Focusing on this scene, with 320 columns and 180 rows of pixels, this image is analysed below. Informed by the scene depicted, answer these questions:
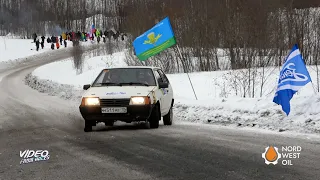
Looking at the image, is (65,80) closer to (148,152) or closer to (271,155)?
(148,152)

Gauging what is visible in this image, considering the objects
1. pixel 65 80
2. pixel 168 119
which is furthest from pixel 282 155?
pixel 65 80

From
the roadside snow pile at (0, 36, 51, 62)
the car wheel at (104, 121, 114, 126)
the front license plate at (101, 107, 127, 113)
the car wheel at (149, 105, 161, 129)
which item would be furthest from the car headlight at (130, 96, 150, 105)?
the roadside snow pile at (0, 36, 51, 62)

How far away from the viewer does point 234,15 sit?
26812 mm

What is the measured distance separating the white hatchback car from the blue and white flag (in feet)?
9.16

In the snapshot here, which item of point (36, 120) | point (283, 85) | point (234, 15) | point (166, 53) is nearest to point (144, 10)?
point (166, 53)

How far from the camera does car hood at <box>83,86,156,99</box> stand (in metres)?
10.4

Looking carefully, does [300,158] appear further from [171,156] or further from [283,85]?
[283,85]

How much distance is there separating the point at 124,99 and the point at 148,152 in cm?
295

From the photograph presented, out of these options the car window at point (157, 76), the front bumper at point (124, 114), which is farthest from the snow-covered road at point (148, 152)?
the car window at point (157, 76)

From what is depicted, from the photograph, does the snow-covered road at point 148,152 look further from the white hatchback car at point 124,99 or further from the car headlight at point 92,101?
the car headlight at point 92,101

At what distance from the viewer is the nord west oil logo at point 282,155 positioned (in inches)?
262

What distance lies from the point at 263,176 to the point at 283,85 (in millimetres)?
5355

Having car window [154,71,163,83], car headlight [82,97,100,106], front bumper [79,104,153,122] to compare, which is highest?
car window [154,71,163,83]

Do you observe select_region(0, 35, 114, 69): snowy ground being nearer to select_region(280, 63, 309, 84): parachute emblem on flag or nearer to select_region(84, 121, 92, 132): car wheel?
select_region(84, 121, 92, 132): car wheel
